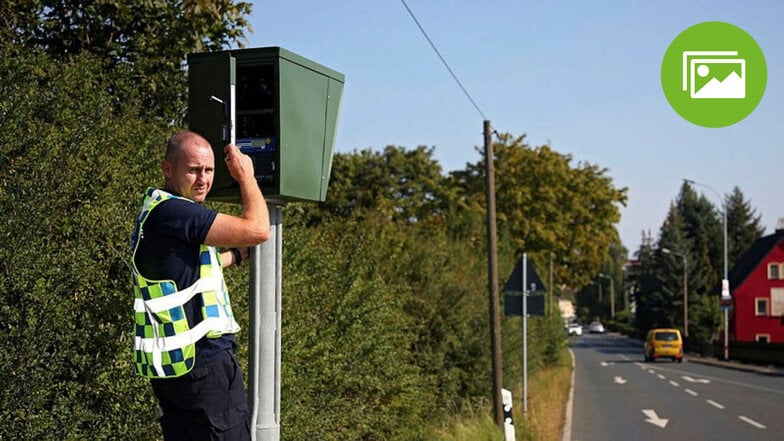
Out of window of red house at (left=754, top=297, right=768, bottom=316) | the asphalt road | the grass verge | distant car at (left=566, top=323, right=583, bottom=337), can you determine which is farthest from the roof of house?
the grass verge

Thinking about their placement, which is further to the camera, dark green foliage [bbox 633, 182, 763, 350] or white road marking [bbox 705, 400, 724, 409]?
dark green foliage [bbox 633, 182, 763, 350]

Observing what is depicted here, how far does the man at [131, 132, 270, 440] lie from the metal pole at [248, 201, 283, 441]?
67 centimetres

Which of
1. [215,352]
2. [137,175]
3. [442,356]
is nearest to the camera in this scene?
[215,352]

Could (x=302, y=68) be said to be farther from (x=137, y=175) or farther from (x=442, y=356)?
(x=442, y=356)

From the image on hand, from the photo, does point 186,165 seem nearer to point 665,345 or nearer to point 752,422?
point 752,422

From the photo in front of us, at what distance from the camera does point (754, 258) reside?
235 feet

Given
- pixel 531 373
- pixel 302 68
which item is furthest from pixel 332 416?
pixel 531 373

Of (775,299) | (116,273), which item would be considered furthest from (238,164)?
(775,299)

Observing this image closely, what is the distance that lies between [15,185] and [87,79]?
1.37m

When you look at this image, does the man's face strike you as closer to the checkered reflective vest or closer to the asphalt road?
→ the checkered reflective vest

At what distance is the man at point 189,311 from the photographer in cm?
351

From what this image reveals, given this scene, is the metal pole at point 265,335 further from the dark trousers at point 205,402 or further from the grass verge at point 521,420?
the grass verge at point 521,420

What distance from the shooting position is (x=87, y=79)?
6.04m

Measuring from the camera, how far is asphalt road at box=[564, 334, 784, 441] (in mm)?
16375
